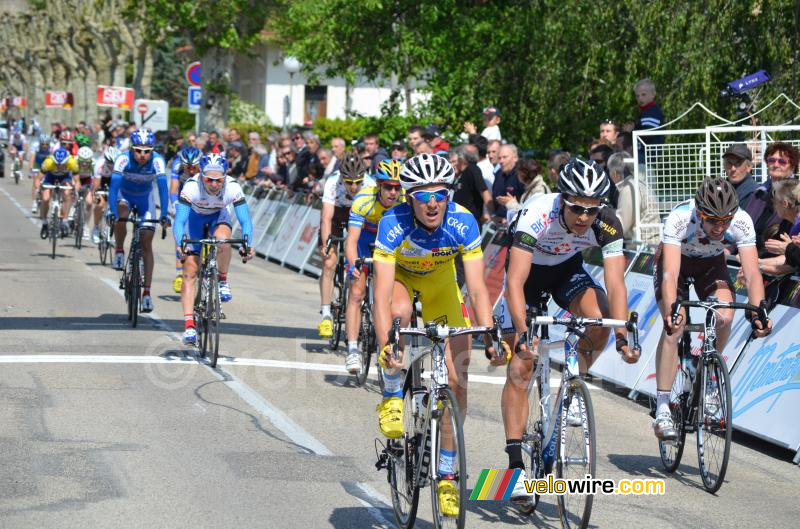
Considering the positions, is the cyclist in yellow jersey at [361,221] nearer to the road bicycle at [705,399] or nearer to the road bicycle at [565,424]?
the road bicycle at [705,399]

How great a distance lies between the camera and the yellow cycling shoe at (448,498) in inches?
250

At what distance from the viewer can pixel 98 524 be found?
6926 millimetres

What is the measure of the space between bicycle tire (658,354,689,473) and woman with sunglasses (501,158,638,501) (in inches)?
43.3

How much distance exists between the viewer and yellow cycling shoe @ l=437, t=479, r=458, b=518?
6344mm

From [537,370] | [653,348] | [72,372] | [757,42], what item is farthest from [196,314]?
[757,42]

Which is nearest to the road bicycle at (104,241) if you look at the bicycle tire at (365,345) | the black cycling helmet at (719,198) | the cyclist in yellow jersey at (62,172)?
the cyclist in yellow jersey at (62,172)

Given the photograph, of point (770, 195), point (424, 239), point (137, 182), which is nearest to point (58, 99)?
point (137, 182)

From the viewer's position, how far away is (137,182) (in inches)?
656

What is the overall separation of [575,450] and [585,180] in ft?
4.91

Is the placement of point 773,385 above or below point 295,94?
below

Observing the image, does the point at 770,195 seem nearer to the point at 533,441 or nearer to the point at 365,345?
the point at 365,345

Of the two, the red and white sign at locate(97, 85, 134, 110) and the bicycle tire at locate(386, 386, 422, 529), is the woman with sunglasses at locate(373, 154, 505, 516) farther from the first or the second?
Answer: the red and white sign at locate(97, 85, 134, 110)

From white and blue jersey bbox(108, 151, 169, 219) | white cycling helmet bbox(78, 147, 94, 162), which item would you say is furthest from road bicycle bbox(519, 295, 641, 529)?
white cycling helmet bbox(78, 147, 94, 162)

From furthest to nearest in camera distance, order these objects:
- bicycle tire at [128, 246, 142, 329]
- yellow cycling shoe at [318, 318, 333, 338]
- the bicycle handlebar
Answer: bicycle tire at [128, 246, 142, 329]
yellow cycling shoe at [318, 318, 333, 338]
the bicycle handlebar
